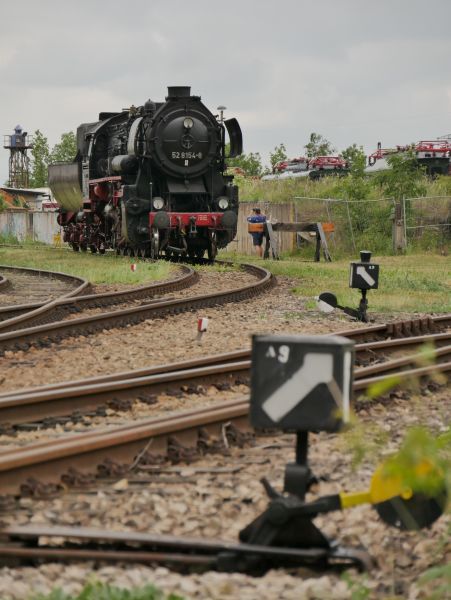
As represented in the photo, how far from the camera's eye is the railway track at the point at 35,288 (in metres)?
12.6

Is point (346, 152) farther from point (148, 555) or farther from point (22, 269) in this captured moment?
point (148, 555)

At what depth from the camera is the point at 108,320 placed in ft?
37.1

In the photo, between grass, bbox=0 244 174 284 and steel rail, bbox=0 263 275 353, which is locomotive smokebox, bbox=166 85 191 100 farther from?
steel rail, bbox=0 263 275 353

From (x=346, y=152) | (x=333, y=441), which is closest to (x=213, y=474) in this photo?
(x=333, y=441)

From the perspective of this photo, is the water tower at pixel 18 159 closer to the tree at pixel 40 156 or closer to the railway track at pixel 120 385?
the tree at pixel 40 156

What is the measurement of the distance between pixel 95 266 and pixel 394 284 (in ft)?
23.8

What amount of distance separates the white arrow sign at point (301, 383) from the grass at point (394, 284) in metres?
9.51

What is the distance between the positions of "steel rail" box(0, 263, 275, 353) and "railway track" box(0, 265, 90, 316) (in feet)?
4.15

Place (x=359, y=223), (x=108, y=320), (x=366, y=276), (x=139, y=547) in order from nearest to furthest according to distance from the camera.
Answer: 1. (x=139, y=547)
2. (x=108, y=320)
3. (x=366, y=276)
4. (x=359, y=223)

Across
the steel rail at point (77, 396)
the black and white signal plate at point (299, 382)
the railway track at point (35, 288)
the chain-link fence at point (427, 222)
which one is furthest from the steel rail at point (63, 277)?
the chain-link fence at point (427, 222)

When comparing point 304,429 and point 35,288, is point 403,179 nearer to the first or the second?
point 35,288

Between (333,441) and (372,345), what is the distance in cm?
353

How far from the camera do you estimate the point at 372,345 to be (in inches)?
358

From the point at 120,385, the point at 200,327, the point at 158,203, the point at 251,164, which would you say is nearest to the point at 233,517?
the point at 120,385
